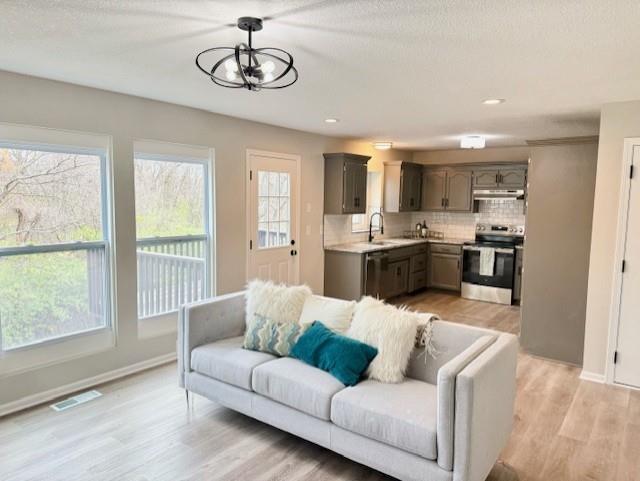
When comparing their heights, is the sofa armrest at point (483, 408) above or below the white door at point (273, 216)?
below

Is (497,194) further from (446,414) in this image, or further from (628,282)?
(446,414)

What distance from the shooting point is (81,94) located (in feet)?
11.2

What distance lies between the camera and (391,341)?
263cm

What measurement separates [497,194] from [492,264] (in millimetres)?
1156

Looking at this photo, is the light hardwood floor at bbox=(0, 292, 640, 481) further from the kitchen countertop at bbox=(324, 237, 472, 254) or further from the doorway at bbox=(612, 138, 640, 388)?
the kitchen countertop at bbox=(324, 237, 472, 254)

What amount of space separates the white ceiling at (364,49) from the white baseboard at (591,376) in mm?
2366

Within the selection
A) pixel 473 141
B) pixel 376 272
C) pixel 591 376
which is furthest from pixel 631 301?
pixel 376 272

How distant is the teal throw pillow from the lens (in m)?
2.62

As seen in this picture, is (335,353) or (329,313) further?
(329,313)

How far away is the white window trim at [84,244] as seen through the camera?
10.3ft

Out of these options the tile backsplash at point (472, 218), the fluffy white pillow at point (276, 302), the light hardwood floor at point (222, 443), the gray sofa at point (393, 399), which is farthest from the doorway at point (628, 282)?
the tile backsplash at point (472, 218)

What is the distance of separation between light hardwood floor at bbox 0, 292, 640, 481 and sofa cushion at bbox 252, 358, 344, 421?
1.17 ft

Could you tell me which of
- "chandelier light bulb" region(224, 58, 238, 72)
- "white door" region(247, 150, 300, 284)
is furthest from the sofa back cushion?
"white door" region(247, 150, 300, 284)

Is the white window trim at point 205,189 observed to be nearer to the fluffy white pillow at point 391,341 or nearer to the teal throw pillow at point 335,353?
the teal throw pillow at point 335,353
